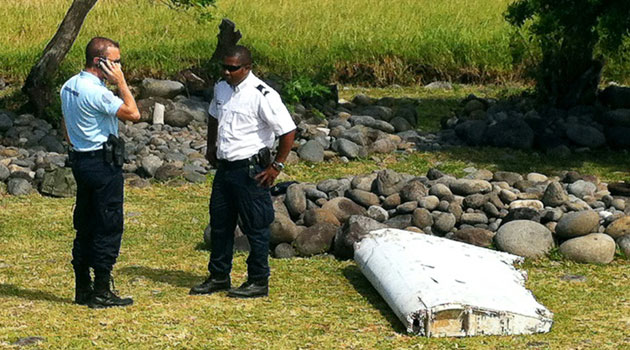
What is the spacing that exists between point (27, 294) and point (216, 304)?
1.45 metres

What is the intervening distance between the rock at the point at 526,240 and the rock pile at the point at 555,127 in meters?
5.49

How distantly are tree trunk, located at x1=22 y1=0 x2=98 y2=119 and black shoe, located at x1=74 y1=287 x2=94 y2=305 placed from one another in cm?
838

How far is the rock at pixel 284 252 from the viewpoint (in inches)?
372

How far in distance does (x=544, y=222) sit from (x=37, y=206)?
5263 millimetres

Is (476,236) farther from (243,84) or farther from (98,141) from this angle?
(98,141)

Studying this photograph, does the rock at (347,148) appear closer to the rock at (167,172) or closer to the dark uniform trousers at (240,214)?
the rock at (167,172)

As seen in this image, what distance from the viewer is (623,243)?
9.23 meters

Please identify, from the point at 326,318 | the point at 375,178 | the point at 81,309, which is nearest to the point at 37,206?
the point at 375,178

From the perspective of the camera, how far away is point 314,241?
31.0 feet

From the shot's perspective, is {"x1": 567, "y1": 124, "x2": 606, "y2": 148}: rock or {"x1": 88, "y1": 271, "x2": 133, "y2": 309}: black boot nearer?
{"x1": 88, "y1": 271, "x2": 133, "y2": 309}: black boot

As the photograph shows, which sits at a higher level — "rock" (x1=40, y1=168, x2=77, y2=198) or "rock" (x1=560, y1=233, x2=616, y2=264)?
"rock" (x1=560, y1=233, x2=616, y2=264)

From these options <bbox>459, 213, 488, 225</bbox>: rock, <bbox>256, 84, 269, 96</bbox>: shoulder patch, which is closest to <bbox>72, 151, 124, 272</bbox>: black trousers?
<bbox>256, 84, 269, 96</bbox>: shoulder patch

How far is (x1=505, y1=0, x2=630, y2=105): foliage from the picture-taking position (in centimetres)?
1400

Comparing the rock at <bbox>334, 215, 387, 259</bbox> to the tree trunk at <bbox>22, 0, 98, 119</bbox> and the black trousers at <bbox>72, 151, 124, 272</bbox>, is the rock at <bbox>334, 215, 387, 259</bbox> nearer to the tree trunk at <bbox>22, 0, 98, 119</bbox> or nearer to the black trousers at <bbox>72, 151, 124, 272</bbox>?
the black trousers at <bbox>72, 151, 124, 272</bbox>
